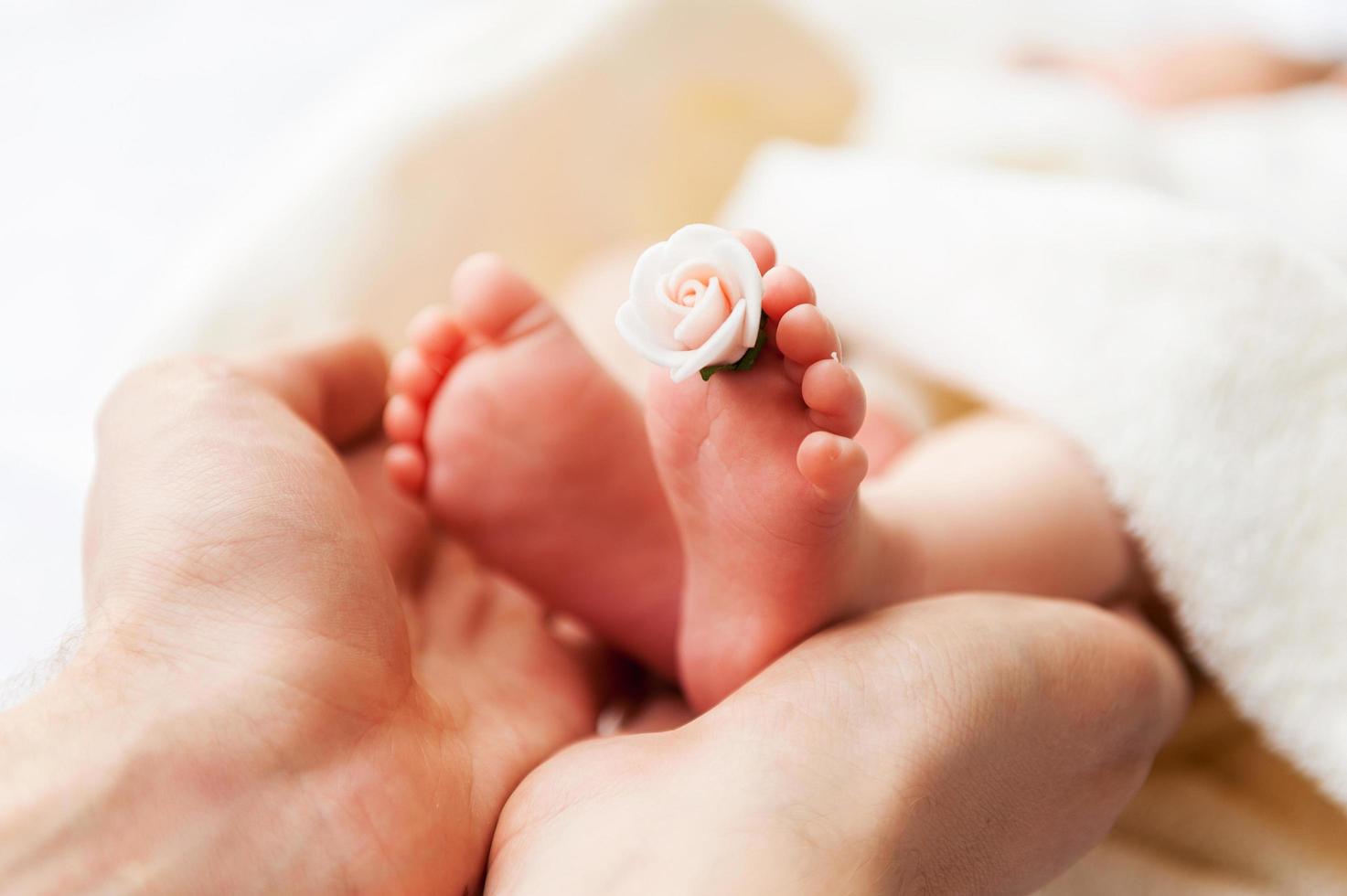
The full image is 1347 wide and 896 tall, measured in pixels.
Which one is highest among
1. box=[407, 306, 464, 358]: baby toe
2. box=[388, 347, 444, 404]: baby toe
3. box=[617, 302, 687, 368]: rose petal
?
box=[617, 302, 687, 368]: rose petal

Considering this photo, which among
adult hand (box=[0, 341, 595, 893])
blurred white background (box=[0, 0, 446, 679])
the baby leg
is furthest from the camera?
blurred white background (box=[0, 0, 446, 679])

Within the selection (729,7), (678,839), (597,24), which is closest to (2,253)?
(597,24)

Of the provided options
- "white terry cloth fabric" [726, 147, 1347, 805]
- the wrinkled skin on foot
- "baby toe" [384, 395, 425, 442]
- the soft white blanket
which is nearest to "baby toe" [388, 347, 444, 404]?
"baby toe" [384, 395, 425, 442]

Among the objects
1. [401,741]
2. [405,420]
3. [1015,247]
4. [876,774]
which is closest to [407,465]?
[405,420]

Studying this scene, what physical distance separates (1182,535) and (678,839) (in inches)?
17.4

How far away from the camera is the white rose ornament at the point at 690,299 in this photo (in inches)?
19.1

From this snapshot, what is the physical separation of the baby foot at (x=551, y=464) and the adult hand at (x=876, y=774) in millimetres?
157

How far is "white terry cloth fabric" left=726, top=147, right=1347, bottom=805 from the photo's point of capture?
0.75 metres

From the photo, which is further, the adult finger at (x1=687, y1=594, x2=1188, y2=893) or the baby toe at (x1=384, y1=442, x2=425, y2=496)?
the baby toe at (x1=384, y1=442, x2=425, y2=496)

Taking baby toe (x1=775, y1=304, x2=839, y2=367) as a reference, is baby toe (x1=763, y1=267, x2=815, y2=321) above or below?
above

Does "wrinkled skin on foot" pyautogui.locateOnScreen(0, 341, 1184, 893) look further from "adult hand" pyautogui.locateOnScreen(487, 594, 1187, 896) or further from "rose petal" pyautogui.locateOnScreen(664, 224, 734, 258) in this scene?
"rose petal" pyautogui.locateOnScreen(664, 224, 734, 258)

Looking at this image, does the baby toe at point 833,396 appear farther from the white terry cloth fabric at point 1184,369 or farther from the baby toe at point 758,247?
the white terry cloth fabric at point 1184,369

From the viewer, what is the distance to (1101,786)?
611 millimetres

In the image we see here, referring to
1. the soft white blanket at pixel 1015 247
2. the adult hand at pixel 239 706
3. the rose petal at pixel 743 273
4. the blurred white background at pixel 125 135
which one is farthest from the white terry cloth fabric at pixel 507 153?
the rose petal at pixel 743 273
